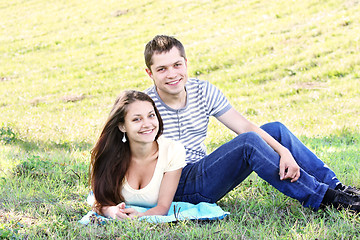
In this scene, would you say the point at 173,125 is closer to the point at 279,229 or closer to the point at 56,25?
the point at 279,229

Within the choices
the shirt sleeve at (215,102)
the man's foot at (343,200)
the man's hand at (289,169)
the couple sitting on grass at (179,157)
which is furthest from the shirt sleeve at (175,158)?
the man's foot at (343,200)

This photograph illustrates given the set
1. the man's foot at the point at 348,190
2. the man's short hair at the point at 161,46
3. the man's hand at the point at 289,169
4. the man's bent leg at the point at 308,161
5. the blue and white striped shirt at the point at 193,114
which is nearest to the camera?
the man's hand at the point at 289,169

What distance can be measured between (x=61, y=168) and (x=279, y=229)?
2.77 m

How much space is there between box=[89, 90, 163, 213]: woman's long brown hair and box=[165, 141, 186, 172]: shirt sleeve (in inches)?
8.4

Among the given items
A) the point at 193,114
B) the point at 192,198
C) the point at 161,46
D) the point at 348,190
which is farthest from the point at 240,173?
the point at 161,46

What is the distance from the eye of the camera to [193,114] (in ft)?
14.5

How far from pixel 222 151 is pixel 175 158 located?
0.41 m

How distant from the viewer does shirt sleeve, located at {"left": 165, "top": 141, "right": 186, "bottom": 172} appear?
399cm

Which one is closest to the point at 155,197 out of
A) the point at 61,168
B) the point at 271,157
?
the point at 271,157

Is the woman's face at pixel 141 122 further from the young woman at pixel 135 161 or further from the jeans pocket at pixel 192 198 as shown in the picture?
the jeans pocket at pixel 192 198

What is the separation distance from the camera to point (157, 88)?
4.45 m

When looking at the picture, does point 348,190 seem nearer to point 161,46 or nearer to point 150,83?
point 161,46

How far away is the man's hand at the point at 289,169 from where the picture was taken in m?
3.66

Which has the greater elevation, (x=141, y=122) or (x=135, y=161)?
(x=141, y=122)
